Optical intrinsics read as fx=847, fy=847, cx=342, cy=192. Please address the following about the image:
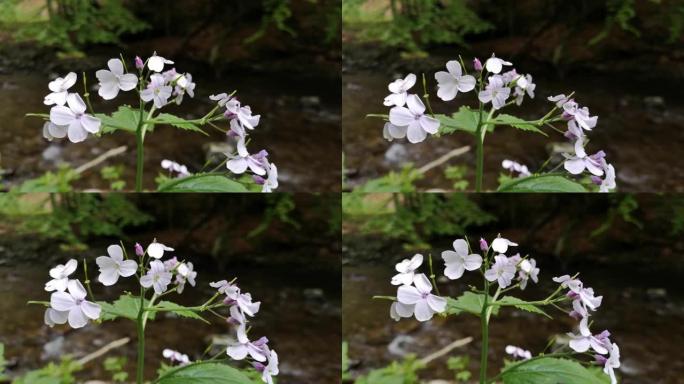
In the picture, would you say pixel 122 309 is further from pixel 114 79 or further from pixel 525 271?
pixel 525 271

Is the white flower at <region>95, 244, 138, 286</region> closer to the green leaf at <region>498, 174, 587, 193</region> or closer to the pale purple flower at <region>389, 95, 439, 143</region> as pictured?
the pale purple flower at <region>389, 95, 439, 143</region>

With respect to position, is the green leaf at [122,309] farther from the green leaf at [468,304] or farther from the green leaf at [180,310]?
the green leaf at [468,304]

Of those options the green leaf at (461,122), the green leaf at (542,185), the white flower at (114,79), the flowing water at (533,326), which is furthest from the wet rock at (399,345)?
the white flower at (114,79)

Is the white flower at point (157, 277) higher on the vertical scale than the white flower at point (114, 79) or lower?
lower

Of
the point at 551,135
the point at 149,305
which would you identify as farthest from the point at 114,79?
the point at 551,135

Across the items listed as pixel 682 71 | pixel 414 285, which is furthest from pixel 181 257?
pixel 682 71

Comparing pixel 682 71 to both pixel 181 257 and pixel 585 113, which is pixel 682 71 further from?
pixel 181 257
